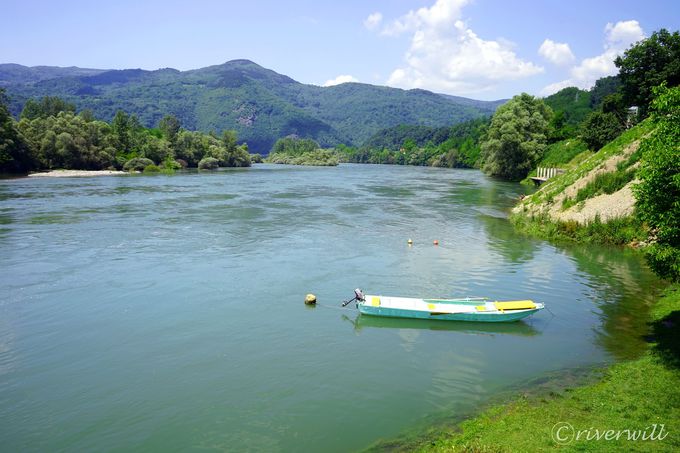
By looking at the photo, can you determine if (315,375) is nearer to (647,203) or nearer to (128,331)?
(128,331)

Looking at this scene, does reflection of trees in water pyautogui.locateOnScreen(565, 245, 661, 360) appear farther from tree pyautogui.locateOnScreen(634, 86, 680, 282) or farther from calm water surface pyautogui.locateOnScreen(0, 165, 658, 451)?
tree pyautogui.locateOnScreen(634, 86, 680, 282)

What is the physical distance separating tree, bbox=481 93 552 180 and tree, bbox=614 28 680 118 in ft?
96.9

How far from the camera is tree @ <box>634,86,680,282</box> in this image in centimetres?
1658

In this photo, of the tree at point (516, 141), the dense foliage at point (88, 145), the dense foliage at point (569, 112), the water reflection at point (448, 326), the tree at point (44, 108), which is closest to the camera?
the water reflection at point (448, 326)

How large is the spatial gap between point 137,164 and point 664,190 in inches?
4882

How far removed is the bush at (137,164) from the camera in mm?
120875

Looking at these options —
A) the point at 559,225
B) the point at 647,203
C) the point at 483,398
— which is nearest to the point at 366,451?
the point at 483,398

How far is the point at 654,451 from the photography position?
11.6m

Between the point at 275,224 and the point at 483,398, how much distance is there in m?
34.4

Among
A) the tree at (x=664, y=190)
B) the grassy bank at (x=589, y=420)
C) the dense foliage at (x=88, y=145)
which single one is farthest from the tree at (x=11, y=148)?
A: the tree at (x=664, y=190)

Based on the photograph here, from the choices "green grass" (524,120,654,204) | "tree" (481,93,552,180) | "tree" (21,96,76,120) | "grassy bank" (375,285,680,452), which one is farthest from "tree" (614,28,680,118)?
"tree" (21,96,76,120)

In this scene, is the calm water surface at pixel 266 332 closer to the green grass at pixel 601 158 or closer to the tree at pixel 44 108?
the green grass at pixel 601 158

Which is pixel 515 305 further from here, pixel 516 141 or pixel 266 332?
pixel 516 141

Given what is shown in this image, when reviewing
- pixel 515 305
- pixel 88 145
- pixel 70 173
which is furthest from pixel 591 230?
pixel 88 145
